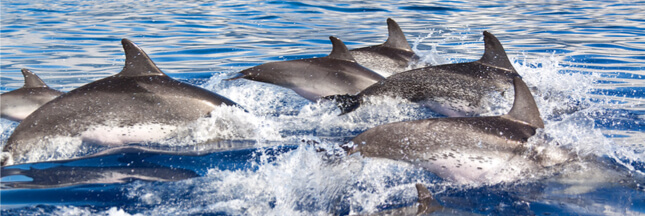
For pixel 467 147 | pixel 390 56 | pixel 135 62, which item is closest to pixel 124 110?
pixel 135 62

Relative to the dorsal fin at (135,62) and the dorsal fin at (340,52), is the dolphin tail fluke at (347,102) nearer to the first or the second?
the dorsal fin at (340,52)

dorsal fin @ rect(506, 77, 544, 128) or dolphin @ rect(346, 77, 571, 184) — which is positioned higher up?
dorsal fin @ rect(506, 77, 544, 128)

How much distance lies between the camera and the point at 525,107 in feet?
15.5

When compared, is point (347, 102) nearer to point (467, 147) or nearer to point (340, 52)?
point (340, 52)

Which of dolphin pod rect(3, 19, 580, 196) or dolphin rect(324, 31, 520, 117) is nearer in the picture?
dolphin pod rect(3, 19, 580, 196)

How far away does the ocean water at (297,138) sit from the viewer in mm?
3988

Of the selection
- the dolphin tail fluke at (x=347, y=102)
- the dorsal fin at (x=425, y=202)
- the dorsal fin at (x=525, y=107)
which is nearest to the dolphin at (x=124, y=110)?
the dolphin tail fluke at (x=347, y=102)

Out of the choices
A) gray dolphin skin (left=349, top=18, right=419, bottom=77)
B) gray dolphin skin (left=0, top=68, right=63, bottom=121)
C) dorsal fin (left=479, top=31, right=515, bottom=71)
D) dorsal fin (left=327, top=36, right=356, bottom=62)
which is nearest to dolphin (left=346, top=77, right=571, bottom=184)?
dorsal fin (left=479, top=31, right=515, bottom=71)

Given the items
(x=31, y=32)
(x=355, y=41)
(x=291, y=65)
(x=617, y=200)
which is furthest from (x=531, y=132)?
(x=31, y=32)

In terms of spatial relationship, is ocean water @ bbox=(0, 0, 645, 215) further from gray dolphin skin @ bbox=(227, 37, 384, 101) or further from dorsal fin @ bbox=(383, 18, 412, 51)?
dorsal fin @ bbox=(383, 18, 412, 51)

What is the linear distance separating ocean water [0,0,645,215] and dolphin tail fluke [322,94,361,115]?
0.31ft

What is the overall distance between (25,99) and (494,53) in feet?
16.4

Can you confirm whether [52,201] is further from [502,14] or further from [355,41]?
[502,14]

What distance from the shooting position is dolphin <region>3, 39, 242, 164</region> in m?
5.44
